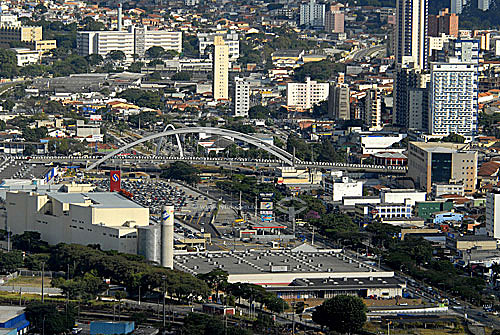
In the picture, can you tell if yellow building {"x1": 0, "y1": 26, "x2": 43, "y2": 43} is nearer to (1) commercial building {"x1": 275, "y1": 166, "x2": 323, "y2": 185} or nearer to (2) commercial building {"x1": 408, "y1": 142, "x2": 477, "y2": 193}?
(1) commercial building {"x1": 275, "y1": 166, "x2": 323, "y2": 185}

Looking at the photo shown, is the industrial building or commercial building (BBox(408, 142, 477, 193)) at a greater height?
commercial building (BBox(408, 142, 477, 193))

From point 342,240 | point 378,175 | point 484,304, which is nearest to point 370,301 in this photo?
point 484,304

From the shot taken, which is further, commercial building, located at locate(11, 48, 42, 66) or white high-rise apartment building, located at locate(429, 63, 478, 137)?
commercial building, located at locate(11, 48, 42, 66)

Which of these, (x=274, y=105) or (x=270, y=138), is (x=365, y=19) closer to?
(x=274, y=105)

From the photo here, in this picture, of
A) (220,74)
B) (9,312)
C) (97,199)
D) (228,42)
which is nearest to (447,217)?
(97,199)

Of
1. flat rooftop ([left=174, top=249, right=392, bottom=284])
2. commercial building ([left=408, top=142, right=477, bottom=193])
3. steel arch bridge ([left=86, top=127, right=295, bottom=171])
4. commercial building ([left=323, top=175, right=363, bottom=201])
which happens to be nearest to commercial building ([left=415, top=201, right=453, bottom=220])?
commercial building ([left=323, top=175, right=363, bottom=201])

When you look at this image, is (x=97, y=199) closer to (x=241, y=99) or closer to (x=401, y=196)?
(x=401, y=196)
